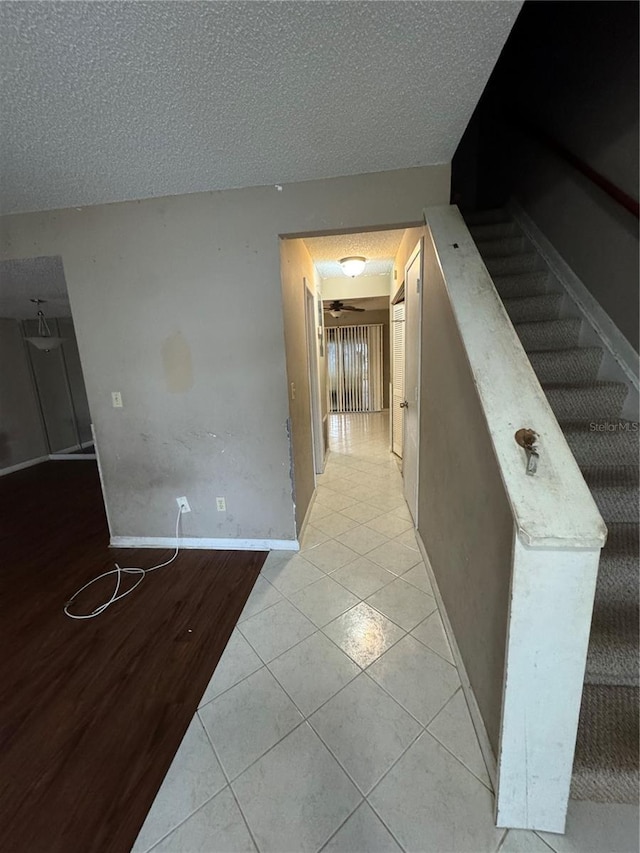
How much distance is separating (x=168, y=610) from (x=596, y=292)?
302cm

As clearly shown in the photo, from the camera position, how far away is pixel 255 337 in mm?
2092

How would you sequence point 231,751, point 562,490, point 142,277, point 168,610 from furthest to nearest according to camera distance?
point 142,277
point 168,610
point 231,751
point 562,490

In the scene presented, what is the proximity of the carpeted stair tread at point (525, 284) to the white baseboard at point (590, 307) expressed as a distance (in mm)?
65

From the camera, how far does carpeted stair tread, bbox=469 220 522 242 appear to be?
2618 millimetres

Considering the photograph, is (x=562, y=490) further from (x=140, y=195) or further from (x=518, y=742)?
(x=140, y=195)

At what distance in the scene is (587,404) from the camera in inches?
62.7

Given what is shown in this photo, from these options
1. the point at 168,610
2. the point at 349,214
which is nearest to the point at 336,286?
the point at 349,214

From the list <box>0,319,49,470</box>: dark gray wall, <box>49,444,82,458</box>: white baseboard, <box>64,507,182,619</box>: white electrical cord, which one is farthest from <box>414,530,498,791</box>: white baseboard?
<box>49,444,82,458</box>: white baseboard

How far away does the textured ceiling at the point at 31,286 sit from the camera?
7.64 feet

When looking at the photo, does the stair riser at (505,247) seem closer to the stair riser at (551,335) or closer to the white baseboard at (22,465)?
the stair riser at (551,335)

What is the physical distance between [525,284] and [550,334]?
0.53 meters

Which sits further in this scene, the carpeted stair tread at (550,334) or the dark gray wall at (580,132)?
the carpeted stair tread at (550,334)

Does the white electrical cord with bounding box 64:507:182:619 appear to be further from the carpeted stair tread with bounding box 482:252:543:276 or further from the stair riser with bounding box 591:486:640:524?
the carpeted stair tread with bounding box 482:252:543:276

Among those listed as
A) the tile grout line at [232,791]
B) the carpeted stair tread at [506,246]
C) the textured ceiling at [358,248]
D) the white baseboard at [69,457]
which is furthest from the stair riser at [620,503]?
the white baseboard at [69,457]
